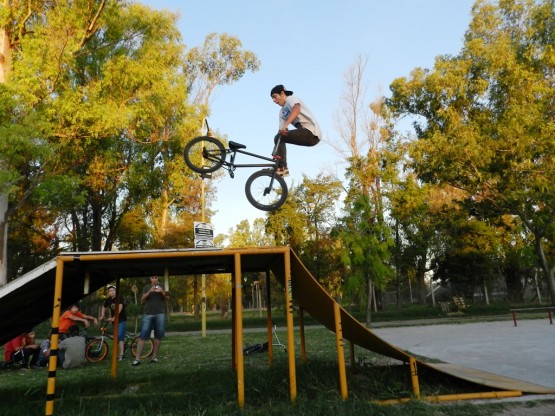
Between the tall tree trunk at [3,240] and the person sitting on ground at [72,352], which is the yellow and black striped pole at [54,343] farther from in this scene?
the tall tree trunk at [3,240]

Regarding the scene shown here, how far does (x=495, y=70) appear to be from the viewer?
75.3 ft

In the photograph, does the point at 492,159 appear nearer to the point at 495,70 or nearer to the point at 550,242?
the point at 495,70

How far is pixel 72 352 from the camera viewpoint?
9.07 metres

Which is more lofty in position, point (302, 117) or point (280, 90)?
point (280, 90)

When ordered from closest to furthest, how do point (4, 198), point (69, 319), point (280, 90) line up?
1. point (280, 90)
2. point (69, 319)
3. point (4, 198)

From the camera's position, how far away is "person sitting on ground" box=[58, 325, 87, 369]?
9016mm

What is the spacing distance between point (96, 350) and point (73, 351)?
1.13m

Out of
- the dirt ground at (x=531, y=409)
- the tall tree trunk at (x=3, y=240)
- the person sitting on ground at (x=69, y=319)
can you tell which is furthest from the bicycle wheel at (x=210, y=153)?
the tall tree trunk at (x=3, y=240)

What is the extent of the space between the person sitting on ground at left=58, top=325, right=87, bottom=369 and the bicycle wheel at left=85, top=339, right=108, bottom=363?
0.55 m

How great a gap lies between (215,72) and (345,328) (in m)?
25.2

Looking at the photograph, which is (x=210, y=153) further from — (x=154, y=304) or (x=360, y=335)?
(x=360, y=335)

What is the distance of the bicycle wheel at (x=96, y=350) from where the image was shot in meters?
10.1

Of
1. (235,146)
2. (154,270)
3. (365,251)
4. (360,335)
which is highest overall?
(235,146)

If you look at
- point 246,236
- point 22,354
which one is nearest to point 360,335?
point 22,354
